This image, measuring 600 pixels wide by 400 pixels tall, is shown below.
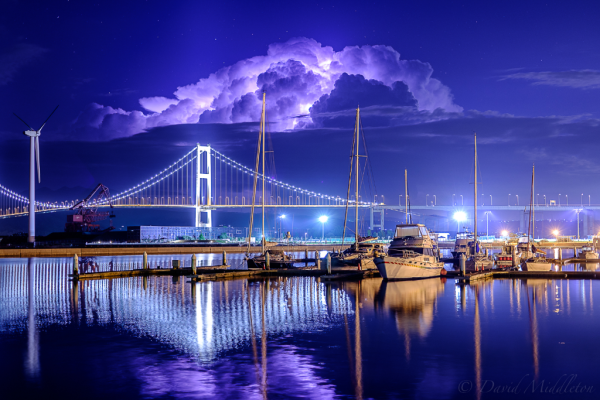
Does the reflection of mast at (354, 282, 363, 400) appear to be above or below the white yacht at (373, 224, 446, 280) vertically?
below

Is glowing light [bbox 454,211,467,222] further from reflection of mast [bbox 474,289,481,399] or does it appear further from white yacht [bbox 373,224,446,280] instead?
reflection of mast [bbox 474,289,481,399]

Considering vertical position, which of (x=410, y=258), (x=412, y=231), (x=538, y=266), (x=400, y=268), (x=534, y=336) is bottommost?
(x=534, y=336)

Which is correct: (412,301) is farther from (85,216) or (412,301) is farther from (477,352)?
(85,216)

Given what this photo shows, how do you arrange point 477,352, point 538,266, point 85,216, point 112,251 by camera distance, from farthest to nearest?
point 85,216
point 112,251
point 538,266
point 477,352

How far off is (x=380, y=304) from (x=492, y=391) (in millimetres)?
12487

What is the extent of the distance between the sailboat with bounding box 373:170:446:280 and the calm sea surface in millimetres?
5541

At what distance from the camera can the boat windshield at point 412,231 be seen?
132ft

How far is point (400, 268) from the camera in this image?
34.1 meters

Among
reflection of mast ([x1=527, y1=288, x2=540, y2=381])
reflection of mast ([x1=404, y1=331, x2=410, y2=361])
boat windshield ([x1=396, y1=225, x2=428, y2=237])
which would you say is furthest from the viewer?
boat windshield ([x1=396, y1=225, x2=428, y2=237])

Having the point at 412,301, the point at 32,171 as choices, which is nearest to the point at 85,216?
the point at 32,171

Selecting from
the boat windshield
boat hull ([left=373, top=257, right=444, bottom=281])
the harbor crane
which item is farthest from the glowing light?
boat hull ([left=373, top=257, right=444, bottom=281])

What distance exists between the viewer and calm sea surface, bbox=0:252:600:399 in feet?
38.7

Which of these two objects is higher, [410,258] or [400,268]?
[410,258]

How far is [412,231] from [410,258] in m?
5.78
